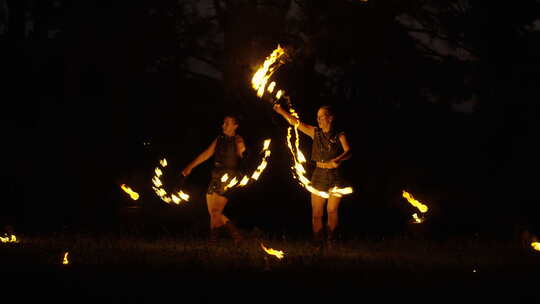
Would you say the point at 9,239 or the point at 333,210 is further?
the point at 9,239

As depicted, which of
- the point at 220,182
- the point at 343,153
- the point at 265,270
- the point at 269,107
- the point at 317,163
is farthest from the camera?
the point at 269,107

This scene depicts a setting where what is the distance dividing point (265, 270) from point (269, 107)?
642cm

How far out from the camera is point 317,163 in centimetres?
1116

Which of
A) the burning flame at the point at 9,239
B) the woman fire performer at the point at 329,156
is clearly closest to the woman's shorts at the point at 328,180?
the woman fire performer at the point at 329,156

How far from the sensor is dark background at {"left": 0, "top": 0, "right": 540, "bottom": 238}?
1395cm

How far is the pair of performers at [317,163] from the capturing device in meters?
11.0

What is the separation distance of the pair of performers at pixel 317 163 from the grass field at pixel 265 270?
33 centimetres

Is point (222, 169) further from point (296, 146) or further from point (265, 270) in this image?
point (265, 270)

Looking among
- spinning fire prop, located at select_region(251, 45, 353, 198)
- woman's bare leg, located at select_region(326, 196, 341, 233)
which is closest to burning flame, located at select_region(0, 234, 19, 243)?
spinning fire prop, located at select_region(251, 45, 353, 198)

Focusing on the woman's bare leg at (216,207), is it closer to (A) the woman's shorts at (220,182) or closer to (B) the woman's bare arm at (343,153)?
(A) the woman's shorts at (220,182)

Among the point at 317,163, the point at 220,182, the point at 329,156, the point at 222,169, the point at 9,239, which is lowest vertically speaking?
the point at 9,239

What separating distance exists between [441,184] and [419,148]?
77 cm

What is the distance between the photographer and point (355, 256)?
9852 millimetres

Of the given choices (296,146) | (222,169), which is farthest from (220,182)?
(296,146)
